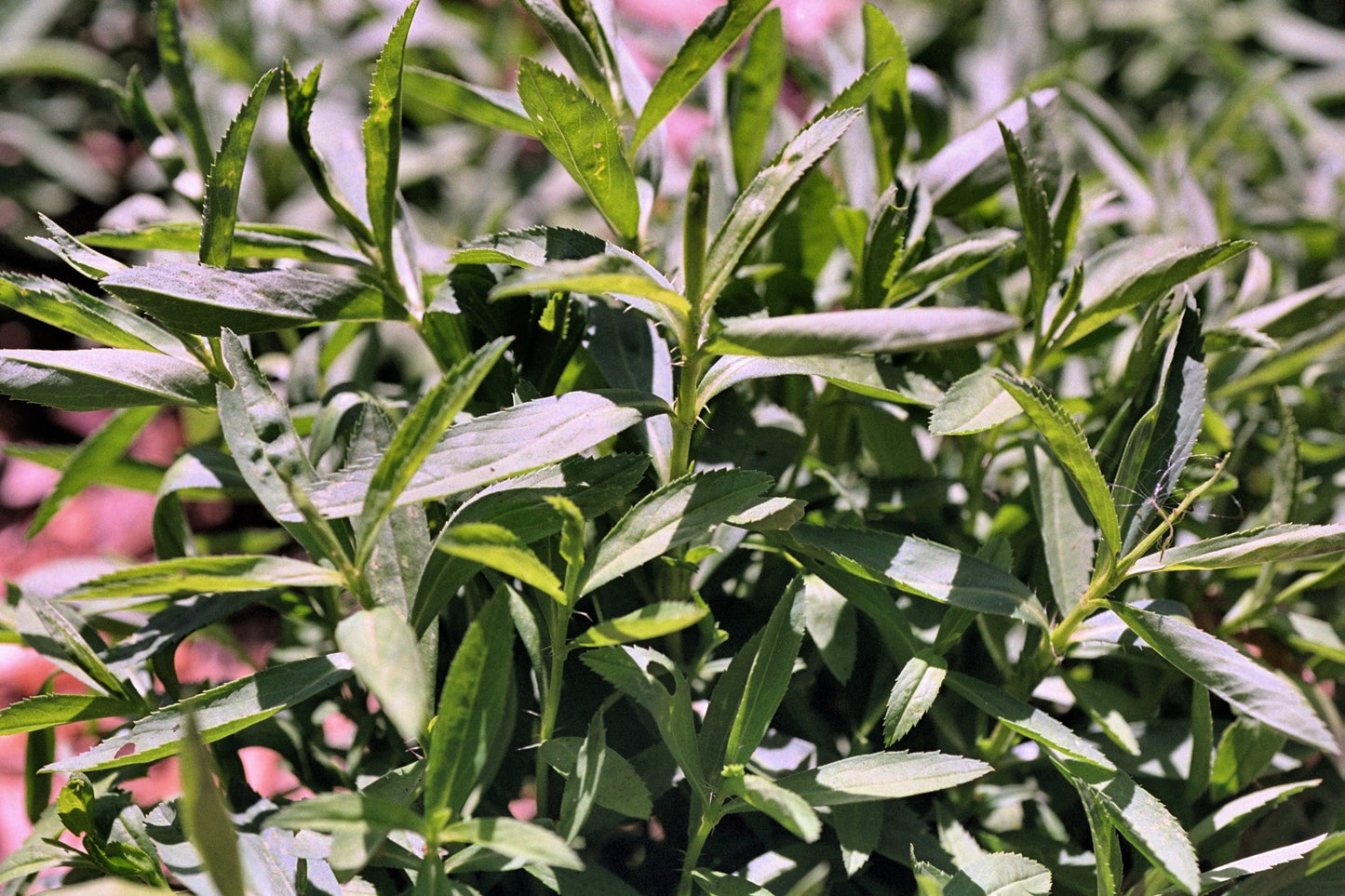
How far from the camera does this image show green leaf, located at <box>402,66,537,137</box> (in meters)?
0.67

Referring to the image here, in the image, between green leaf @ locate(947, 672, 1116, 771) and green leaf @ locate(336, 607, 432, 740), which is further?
green leaf @ locate(947, 672, 1116, 771)

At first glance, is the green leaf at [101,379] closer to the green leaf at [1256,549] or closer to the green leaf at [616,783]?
the green leaf at [616,783]

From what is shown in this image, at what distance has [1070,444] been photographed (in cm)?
49

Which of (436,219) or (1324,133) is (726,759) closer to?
(436,219)

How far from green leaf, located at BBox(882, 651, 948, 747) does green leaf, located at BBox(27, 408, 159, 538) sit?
52cm

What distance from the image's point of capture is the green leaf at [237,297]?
50 centimetres

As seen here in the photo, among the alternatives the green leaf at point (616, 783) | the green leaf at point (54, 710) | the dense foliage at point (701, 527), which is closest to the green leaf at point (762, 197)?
the dense foliage at point (701, 527)

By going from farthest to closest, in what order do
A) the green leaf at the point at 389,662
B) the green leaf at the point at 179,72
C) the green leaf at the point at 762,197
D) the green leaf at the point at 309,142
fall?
the green leaf at the point at 179,72 → the green leaf at the point at 309,142 → the green leaf at the point at 762,197 → the green leaf at the point at 389,662

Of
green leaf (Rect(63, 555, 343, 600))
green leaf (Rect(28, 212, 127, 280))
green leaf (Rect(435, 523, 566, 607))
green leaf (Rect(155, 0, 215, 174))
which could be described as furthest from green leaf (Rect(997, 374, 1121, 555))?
green leaf (Rect(155, 0, 215, 174))

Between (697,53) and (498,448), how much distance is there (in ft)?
0.79

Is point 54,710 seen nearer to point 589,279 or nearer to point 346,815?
point 346,815

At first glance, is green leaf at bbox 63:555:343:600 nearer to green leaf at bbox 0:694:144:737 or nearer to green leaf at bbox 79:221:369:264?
green leaf at bbox 0:694:144:737

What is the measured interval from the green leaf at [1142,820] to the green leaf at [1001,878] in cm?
5

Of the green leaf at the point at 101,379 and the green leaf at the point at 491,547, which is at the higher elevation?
the green leaf at the point at 101,379
